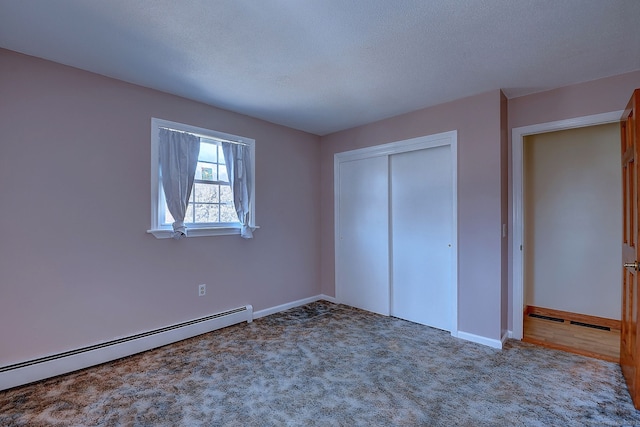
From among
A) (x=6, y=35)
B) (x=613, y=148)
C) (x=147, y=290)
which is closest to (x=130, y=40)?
(x=6, y=35)

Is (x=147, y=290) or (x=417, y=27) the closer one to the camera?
(x=417, y=27)

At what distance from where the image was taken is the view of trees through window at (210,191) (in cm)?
314

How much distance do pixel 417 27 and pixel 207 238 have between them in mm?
2675

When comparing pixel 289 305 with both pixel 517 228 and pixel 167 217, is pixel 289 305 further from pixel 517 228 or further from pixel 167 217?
pixel 517 228

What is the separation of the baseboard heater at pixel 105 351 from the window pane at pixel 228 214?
1.04m

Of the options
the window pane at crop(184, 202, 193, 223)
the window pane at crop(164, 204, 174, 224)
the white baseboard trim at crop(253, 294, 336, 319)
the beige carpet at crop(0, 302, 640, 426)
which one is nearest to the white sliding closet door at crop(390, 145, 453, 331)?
the beige carpet at crop(0, 302, 640, 426)

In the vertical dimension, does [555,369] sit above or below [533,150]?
below

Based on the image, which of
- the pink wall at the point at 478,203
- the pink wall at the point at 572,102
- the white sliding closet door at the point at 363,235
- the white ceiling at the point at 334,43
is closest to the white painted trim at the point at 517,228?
the pink wall at the point at 572,102

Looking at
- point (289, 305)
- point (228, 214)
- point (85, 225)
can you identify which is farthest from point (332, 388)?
point (85, 225)

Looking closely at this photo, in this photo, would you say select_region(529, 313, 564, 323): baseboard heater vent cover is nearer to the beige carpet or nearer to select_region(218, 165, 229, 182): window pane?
the beige carpet

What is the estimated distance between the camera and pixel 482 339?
2.90 m

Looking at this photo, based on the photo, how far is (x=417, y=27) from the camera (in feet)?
6.23

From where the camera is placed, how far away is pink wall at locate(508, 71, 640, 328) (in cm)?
252

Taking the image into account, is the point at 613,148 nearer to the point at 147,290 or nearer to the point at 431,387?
the point at 431,387
